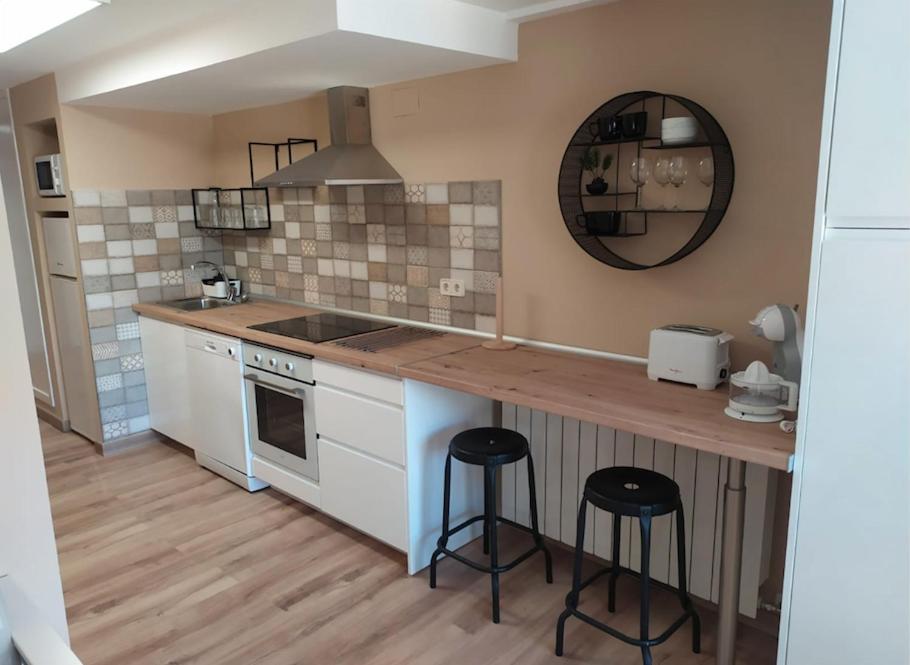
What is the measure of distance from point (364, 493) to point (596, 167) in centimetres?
166

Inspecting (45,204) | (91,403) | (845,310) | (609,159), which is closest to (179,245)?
(45,204)

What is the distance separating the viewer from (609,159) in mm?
2521

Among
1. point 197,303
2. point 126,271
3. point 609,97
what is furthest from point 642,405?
point 126,271

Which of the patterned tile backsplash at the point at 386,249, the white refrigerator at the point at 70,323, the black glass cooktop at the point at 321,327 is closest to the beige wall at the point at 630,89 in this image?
the patterned tile backsplash at the point at 386,249

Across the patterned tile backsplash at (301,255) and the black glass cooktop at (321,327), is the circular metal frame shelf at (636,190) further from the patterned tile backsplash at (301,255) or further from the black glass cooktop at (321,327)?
the black glass cooktop at (321,327)

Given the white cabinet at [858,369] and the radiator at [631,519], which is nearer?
the white cabinet at [858,369]

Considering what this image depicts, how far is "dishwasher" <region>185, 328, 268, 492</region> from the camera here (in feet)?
11.4

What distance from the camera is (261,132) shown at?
410cm

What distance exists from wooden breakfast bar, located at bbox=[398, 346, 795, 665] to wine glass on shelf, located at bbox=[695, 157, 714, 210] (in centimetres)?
69

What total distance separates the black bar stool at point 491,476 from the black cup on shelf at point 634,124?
3.92ft

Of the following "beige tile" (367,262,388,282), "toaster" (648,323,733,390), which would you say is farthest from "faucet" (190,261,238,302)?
"toaster" (648,323,733,390)

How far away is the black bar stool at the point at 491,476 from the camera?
2.47 metres

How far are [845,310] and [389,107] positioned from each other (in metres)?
2.38

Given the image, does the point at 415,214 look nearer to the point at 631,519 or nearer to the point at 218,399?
the point at 218,399
